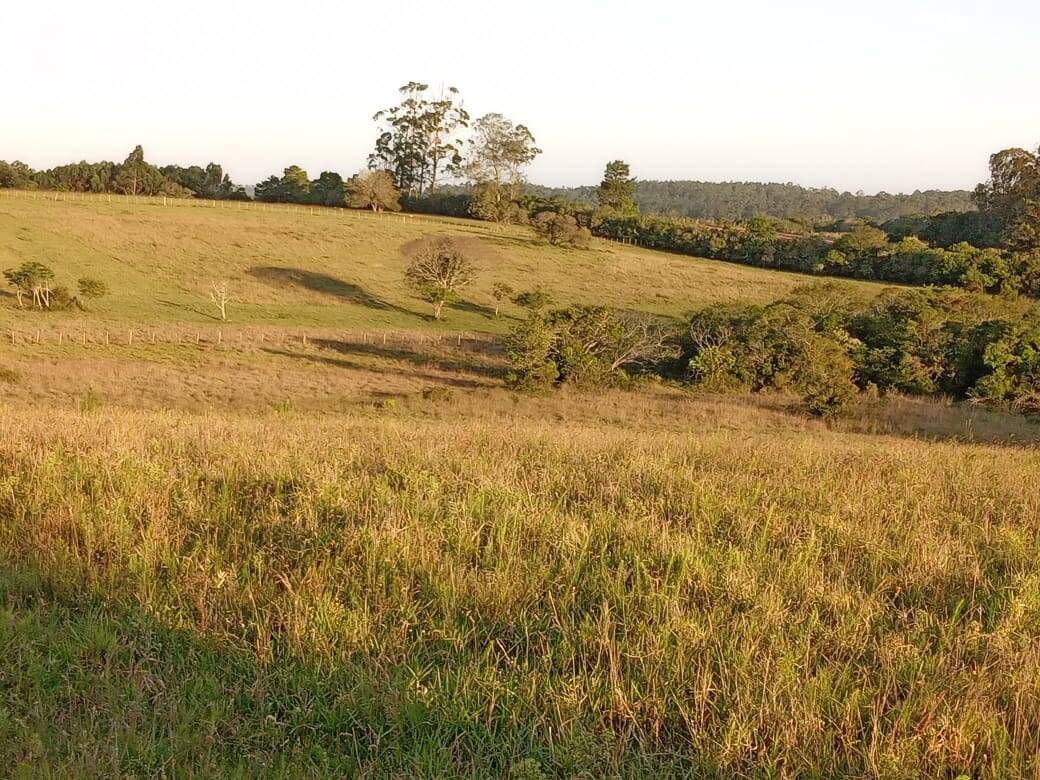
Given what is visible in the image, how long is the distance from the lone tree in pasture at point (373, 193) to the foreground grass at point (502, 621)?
73486mm

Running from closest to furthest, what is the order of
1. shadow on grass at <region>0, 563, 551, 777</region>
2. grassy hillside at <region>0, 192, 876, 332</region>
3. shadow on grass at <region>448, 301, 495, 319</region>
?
shadow on grass at <region>0, 563, 551, 777</region>, grassy hillside at <region>0, 192, 876, 332</region>, shadow on grass at <region>448, 301, 495, 319</region>

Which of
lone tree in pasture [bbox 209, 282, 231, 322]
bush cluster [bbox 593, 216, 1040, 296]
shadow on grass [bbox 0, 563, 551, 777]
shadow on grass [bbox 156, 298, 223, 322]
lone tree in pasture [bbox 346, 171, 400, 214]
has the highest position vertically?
lone tree in pasture [bbox 346, 171, 400, 214]

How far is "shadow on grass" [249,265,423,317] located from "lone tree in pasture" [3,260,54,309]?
531 inches

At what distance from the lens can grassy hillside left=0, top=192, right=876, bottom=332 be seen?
143ft

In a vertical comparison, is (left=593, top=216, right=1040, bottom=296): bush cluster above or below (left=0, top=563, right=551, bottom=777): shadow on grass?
above

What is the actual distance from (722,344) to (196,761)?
94.9ft

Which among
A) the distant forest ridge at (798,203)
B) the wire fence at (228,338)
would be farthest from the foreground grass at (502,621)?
the distant forest ridge at (798,203)

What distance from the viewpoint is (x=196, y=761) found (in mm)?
2541

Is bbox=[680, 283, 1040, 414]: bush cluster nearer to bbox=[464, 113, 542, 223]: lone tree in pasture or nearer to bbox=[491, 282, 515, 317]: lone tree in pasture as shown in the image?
bbox=[491, 282, 515, 317]: lone tree in pasture

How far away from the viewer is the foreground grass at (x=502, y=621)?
8.66 feet

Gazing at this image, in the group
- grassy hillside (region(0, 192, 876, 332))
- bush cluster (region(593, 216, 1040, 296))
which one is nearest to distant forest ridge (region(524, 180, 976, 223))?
bush cluster (region(593, 216, 1040, 296))

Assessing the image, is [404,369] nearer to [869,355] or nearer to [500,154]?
[869,355]

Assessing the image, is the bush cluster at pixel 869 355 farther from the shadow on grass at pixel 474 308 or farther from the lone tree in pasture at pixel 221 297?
the lone tree in pasture at pixel 221 297

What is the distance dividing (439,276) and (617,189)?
44205mm
